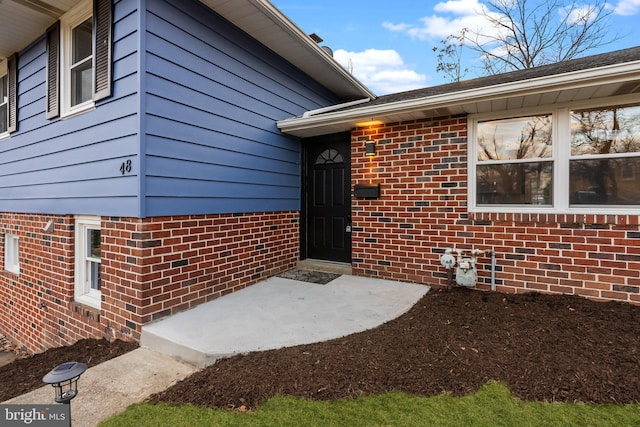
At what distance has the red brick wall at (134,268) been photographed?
323 centimetres

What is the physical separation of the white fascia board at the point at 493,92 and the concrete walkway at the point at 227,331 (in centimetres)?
242

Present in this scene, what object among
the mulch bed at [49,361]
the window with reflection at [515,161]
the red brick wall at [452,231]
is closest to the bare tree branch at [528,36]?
the window with reflection at [515,161]

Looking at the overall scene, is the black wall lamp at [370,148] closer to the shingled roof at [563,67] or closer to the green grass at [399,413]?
the shingled roof at [563,67]

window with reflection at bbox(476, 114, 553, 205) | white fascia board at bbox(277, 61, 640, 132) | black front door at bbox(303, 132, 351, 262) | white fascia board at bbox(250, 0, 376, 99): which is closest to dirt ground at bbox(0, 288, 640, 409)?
window with reflection at bbox(476, 114, 553, 205)

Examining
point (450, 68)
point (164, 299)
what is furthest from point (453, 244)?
point (450, 68)

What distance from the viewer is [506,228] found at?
3.92 metres

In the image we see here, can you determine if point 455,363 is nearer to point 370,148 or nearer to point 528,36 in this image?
point 370,148

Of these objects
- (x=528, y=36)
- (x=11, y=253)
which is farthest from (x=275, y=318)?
(x=528, y=36)

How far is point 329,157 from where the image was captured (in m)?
5.48

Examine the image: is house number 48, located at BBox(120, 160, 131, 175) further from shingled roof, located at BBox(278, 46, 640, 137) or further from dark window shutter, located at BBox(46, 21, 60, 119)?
shingled roof, located at BBox(278, 46, 640, 137)

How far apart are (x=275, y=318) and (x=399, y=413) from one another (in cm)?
167

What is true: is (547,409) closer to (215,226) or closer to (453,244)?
(453,244)

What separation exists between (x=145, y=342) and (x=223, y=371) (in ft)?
3.89

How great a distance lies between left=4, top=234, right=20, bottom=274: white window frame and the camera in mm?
5459
